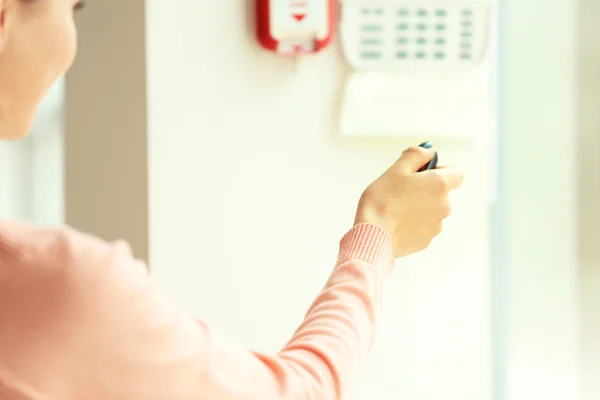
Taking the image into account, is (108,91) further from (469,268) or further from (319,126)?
(469,268)

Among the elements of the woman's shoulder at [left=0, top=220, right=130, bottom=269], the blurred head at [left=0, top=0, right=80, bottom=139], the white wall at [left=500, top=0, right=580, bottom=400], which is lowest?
the white wall at [left=500, top=0, right=580, bottom=400]

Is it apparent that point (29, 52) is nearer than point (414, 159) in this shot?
Yes

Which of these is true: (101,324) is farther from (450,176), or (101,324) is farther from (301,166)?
(301,166)

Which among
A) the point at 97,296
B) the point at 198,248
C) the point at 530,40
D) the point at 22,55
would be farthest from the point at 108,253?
the point at 530,40

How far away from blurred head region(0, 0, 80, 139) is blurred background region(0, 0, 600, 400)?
1.53 feet

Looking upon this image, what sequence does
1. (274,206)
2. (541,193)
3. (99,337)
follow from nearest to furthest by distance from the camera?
(99,337) < (274,206) < (541,193)

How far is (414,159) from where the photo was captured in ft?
2.49

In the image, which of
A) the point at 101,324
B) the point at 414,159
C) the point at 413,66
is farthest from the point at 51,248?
the point at 413,66

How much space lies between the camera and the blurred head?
21.5 inches

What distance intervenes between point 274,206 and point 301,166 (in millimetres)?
65

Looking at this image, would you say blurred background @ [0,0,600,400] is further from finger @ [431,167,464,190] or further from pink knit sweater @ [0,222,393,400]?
pink knit sweater @ [0,222,393,400]

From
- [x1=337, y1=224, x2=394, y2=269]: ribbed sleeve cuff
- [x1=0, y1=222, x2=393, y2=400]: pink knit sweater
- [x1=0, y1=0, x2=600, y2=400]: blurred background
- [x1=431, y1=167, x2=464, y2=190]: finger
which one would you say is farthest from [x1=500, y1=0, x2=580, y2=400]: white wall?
[x1=0, y1=222, x2=393, y2=400]: pink knit sweater

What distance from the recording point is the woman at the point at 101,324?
48cm

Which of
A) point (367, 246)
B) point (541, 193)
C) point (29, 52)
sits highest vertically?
point (29, 52)
